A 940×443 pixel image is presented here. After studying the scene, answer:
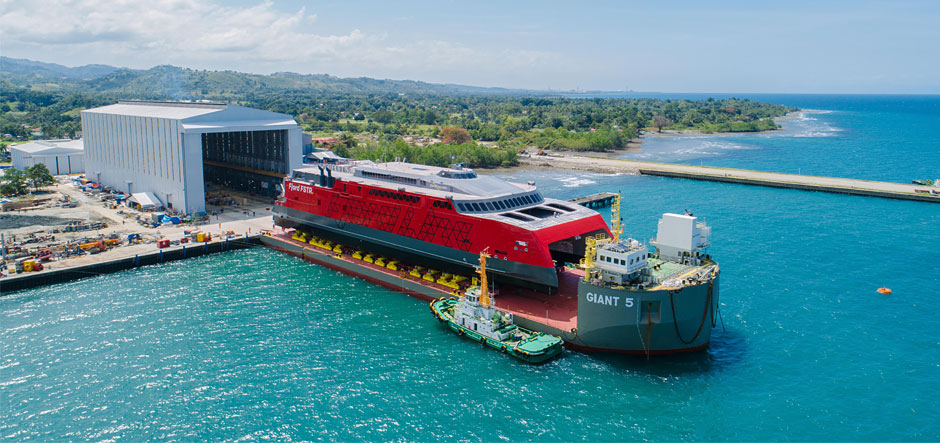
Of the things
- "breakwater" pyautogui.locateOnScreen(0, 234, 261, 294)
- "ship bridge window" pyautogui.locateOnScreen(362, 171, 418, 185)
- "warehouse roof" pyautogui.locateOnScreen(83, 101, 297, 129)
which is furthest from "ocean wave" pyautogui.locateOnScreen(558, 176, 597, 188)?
"breakwater" pyautogui.locateOnScreen(0, 234, 261, 294)

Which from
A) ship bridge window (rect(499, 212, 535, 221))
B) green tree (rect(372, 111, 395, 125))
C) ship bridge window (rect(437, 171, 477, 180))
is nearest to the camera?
ship bridge window (rect(499, 212, 535, 221))

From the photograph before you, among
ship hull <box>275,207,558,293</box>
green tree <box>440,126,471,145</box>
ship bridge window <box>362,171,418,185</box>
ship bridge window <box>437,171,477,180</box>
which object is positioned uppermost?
green tree <box>440,126,471,145</box>

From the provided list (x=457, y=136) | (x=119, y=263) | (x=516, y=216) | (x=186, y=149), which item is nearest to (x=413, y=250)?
(x=516, y=216)

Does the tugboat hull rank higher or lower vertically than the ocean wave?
lower

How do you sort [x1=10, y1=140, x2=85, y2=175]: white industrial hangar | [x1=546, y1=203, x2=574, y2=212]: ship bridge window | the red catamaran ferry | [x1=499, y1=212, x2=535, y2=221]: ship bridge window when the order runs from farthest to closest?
[x1=10, y1=140, x2=85, y2=175]: white industrial hangar < [x1=546, y1=203, x2=574, y2=212]: ship bridge window < [x1=499, y1=212, x2=535, y2=221]: ship bridge window < the red catamaran ferry

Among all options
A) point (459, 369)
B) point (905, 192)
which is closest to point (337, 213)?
point (459, 369)

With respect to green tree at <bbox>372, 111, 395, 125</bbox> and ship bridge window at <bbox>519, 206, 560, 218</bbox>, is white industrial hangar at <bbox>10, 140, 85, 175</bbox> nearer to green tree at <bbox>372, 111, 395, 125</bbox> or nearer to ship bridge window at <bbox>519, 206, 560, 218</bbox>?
ship bridge window at <bbox>519, 206, 560, 218</bbox>

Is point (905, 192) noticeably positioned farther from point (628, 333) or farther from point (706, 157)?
point (628, 333)
